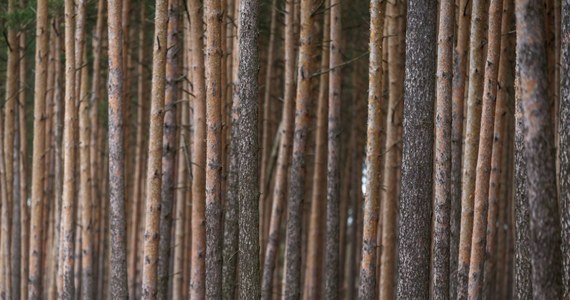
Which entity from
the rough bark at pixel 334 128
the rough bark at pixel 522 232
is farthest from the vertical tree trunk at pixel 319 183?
the rough bark at pixel 522 232

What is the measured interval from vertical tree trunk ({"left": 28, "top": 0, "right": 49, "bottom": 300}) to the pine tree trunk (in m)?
2.53

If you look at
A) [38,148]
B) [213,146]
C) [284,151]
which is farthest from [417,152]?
[38,148]

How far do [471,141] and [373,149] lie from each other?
0.98 m

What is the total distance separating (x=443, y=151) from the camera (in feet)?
29.0

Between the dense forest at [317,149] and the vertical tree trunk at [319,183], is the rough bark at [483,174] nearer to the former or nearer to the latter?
the dense forest at [317,149]

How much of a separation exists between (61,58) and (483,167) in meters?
7.80

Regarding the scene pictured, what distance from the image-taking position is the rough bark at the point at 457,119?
9.70 metres

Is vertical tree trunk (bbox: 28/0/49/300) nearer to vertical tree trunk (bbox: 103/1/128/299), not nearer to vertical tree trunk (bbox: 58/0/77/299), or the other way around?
vertical tree trunk (bbox: 58/0/77/299)

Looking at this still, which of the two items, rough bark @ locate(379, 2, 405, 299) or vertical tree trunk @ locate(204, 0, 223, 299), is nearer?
vertical tree trunk @ locate(204, 0, 223, 299)

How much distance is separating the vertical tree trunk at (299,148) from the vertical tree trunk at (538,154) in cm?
420

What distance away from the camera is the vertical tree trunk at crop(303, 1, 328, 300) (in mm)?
12875

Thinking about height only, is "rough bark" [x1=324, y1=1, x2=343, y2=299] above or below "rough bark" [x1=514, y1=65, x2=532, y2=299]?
above

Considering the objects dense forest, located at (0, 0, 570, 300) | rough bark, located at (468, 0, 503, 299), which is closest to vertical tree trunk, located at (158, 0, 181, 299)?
dense forest, located at (0, 0, 570, 300)

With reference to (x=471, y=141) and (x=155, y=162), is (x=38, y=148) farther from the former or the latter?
(x=471, y=141)
